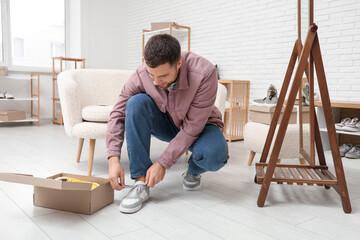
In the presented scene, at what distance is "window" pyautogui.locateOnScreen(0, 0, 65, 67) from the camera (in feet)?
14.8

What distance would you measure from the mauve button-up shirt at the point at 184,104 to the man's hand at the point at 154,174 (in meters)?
0.02

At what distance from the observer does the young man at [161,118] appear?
1317 mm

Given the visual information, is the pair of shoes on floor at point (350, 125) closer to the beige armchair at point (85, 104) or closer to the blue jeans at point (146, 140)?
the beige armchair at point (85, 104)

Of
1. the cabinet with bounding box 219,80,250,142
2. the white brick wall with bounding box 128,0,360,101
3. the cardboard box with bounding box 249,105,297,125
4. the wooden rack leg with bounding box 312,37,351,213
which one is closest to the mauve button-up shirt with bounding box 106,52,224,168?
the wooden rack leg with bounding box 312,37,351,213

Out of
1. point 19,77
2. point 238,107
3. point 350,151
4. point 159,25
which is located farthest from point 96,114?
point 19,77

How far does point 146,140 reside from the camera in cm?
142

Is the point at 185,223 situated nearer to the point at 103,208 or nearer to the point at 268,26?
the point at 103,208

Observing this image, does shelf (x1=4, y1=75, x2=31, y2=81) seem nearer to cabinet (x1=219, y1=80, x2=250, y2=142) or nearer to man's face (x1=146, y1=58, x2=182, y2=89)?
cabinet (x1=219, y1=80, x2=250, y2=142)

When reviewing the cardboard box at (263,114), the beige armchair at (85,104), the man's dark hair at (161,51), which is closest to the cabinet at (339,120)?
the cardboard box at (263,114)

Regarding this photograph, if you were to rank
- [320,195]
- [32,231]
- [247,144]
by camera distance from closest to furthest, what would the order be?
[32,231], [320,195], [247,144]

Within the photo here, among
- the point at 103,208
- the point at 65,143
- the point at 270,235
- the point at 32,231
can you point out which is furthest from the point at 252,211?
the point at 65,143

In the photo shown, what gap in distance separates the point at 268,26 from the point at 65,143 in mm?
2241

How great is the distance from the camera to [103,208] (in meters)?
1.36

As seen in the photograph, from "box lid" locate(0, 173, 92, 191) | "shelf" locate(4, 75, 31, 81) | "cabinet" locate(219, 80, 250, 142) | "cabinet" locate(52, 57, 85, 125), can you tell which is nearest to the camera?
"box lid" locate(0, 173, 92, 191)
